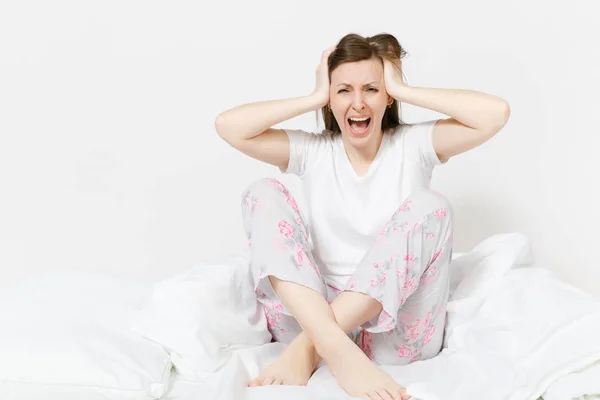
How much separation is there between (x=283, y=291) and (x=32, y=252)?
4.99ft

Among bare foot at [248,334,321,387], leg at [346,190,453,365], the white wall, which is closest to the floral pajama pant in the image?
leg at [346,190,453,365]

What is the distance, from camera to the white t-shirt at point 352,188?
217cm

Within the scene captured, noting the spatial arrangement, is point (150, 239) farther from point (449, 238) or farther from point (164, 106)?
point (449, 238)

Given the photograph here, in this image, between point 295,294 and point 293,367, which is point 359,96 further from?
point 293,367

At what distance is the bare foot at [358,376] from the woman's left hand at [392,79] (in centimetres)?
62

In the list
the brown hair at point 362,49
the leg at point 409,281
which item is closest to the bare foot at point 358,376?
the leg at point 409,281

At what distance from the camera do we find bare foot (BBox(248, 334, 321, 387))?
190 cm

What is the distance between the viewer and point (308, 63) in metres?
3.03

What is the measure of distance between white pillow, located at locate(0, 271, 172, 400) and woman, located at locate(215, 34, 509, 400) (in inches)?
9.2

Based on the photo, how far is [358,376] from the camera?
5.97 feet

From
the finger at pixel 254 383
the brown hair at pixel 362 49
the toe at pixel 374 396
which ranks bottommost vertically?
the finger at pixel 254 383

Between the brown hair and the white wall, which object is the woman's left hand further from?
the white wall

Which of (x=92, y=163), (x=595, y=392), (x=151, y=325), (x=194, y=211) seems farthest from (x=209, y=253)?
(x=595, y=392)

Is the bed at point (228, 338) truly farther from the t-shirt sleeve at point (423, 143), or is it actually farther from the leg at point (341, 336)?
the t-shirt sleeve at point (423, 143)
